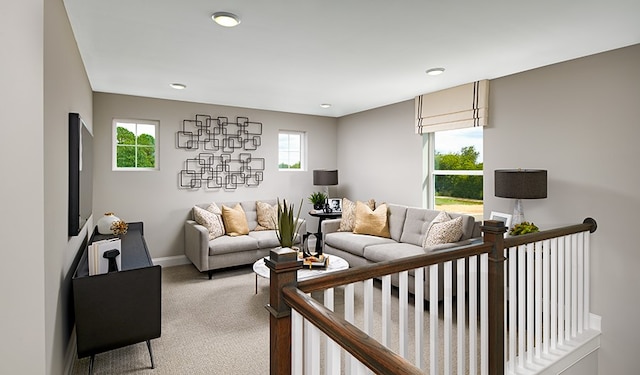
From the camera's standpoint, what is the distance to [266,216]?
5.20 m

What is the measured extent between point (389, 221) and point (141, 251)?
2.97m

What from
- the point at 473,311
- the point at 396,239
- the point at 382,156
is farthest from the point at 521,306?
the point at 382,156

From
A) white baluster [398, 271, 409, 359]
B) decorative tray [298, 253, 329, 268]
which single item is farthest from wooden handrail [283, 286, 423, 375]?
decorative tray [298, 253, 329, 268]

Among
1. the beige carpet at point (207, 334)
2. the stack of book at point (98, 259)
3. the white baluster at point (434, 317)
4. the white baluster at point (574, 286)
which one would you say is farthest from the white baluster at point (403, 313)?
the stack of book at point (98, 259)

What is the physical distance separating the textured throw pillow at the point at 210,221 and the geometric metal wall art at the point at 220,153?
57cm

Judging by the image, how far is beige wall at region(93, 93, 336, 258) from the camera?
14.5ft

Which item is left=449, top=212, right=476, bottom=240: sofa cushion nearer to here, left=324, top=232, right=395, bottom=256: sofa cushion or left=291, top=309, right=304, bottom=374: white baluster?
left=324, top=232, right=395, bottom=256: sofa cushion

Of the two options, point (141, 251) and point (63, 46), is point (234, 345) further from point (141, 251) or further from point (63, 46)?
point (63, 46)

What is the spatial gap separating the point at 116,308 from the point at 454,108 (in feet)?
12.8

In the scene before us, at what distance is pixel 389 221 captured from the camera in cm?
463

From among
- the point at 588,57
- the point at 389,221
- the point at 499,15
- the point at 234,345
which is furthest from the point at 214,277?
the point at 588,57

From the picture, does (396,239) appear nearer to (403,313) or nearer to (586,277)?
(586,277)

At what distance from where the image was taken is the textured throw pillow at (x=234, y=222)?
4719mm

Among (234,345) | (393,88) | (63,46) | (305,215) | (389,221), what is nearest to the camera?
(63,46)
